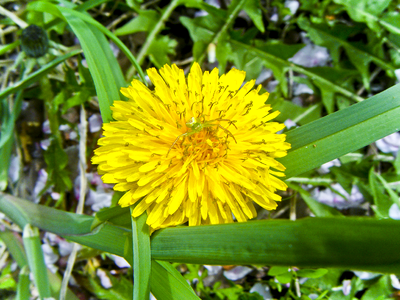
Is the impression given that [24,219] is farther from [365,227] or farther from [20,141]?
[365,227]

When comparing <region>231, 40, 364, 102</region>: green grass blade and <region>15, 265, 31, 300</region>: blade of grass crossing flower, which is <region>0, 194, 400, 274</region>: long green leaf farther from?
<region>231, 40, 364, 102</region>: green grass blade

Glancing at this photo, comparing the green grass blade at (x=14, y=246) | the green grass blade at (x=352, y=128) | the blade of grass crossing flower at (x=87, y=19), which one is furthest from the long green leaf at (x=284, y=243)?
the green grass blade at (x=14, y=246)

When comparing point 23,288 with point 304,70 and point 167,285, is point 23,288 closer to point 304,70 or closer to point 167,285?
point 167,285

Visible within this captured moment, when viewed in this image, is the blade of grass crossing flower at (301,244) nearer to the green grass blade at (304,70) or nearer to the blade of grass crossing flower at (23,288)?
the blade of grass crossing flower at (23,288)

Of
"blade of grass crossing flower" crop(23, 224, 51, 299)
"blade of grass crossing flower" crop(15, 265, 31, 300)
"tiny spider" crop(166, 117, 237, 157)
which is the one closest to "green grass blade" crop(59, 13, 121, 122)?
"tiny spider" crop(166, 117, 237, 157)

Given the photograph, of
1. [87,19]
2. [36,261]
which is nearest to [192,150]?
[87,19]

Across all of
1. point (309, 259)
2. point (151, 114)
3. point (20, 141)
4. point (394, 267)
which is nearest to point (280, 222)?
point (309, 259)

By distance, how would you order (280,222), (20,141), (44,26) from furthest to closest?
(20,141)
(44,26)
(280,222)
